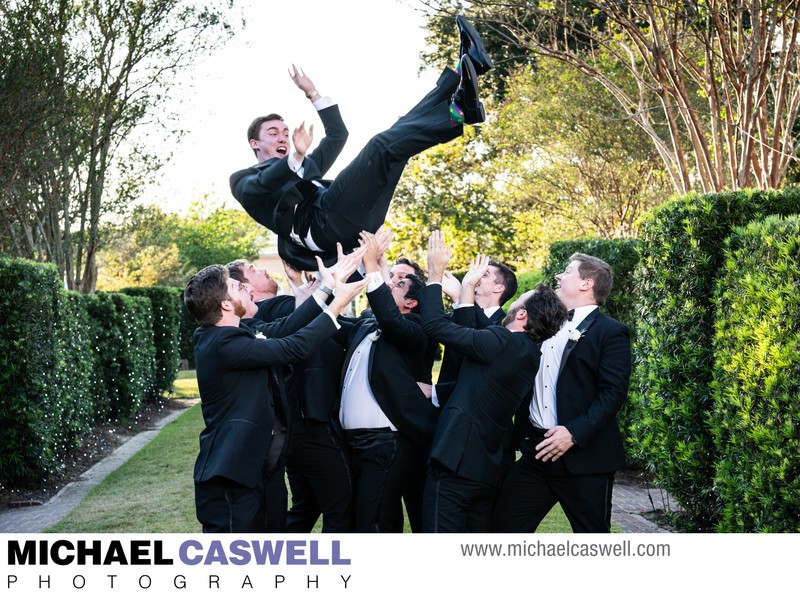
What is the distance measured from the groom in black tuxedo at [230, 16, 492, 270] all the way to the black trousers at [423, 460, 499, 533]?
1.50m

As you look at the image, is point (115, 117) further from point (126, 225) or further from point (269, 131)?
point (269, 131)

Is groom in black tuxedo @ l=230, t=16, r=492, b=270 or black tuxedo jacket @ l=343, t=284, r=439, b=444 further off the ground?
groom in black tuxedo @ l=230, t=16, r=492, b=270

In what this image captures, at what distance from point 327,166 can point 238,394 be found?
186cm

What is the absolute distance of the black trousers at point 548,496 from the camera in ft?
16.8

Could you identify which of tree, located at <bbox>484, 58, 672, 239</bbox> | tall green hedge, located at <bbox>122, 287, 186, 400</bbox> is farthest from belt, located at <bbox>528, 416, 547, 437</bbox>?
tree, located at <bbox>484, 58, 672, 239</bbox>

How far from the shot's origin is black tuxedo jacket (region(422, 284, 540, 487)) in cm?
488

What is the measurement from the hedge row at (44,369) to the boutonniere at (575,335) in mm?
6331

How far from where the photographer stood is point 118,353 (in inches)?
588

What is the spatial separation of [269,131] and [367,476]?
2243mm

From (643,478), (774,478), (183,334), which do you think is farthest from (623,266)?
(183,334)

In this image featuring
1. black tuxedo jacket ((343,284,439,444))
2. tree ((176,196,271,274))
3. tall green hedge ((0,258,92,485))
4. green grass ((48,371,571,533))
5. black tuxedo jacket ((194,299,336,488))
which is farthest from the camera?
tree ((176,196,271,274))

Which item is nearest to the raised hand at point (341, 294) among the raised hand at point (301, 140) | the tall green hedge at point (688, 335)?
the raised hand at point (301, 140)

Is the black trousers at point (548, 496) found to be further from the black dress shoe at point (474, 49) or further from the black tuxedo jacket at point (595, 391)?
the black dress shoe at point (474, 49)

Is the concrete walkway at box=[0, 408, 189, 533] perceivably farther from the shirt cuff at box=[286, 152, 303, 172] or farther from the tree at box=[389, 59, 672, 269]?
the tree at box=[389, 59, 672, 269]
